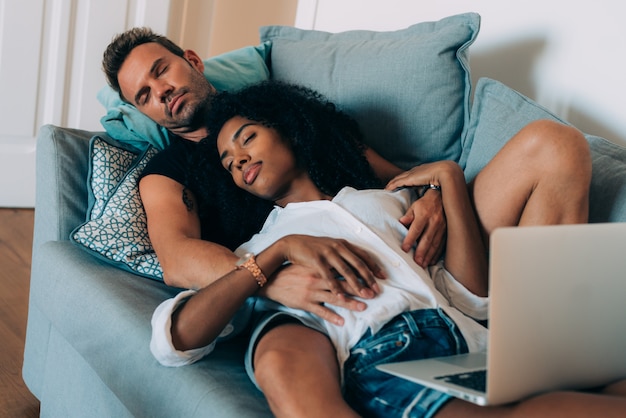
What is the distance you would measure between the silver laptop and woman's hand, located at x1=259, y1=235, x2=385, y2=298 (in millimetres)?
251

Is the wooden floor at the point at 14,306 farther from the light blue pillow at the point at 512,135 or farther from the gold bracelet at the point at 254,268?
the light blue pillow at the point at 512,135

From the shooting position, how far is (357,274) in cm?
129

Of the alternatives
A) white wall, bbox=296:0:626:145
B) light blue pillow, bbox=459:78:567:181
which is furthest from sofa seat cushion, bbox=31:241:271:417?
white wall, bbox=296:0:626:145

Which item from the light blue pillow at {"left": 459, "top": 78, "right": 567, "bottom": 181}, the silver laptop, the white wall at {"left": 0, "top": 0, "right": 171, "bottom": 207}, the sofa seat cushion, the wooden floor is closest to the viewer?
the silver laptop

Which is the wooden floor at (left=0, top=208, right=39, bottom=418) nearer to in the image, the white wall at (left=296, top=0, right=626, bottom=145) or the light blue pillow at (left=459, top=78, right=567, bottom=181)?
the light blue pillow at (left=459, top=78, right=567, bottom=181)

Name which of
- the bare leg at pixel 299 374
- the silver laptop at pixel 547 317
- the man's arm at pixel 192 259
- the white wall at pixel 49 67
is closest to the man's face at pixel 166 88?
the man's arm at pixel 192 259

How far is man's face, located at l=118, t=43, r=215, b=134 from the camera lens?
1.89 meters

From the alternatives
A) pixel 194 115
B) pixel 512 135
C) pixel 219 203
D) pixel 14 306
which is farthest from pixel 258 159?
pixel 14 306

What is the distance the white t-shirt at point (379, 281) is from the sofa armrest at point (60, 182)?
0.46 m

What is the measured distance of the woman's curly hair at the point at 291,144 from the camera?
163 cm

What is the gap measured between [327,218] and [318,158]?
0.26 metres

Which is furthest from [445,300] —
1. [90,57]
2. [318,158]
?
[90,57]

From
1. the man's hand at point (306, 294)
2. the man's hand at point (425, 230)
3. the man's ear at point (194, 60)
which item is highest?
the man's ear at point (194, 60)

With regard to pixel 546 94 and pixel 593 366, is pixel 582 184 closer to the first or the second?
pixel 593 366
